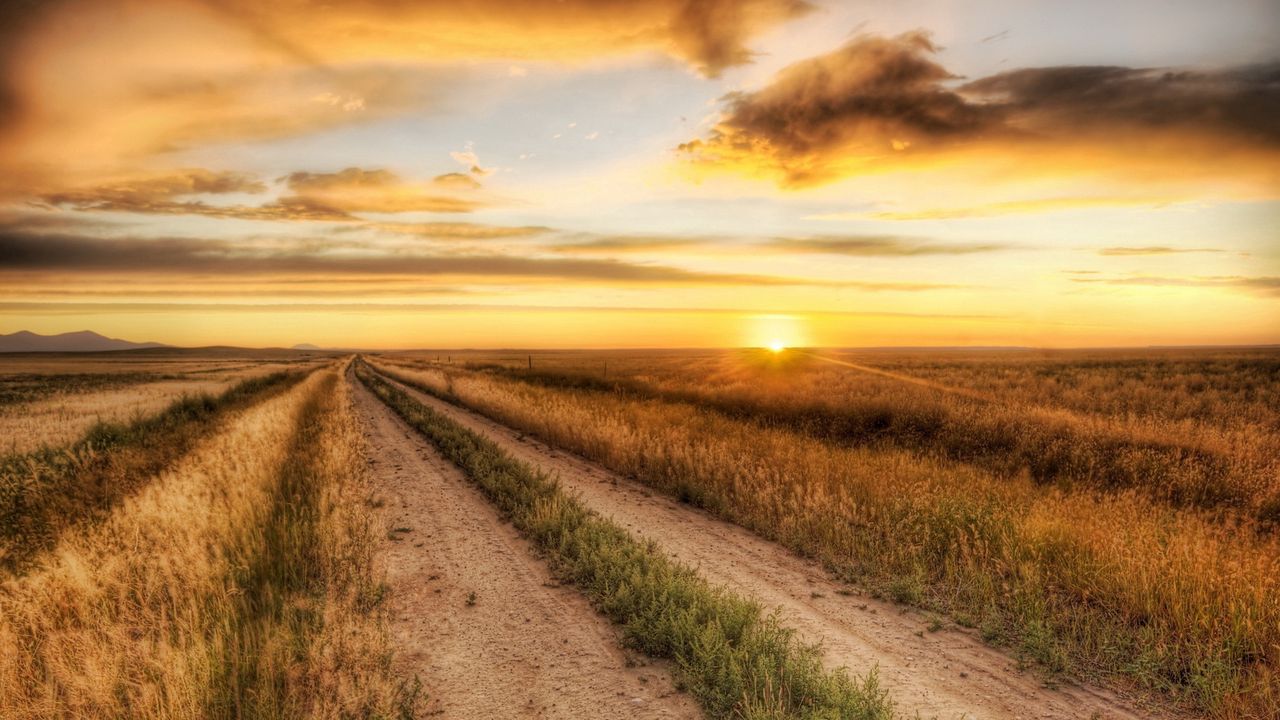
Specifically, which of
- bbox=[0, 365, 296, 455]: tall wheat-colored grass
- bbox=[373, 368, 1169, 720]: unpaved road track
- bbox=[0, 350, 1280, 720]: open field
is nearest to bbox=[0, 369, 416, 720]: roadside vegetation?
bbox=[0, 350, 1280, 720]: open field

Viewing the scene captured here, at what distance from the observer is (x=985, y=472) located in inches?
423

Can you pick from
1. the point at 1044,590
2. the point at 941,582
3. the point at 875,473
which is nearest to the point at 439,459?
the point at 875,473

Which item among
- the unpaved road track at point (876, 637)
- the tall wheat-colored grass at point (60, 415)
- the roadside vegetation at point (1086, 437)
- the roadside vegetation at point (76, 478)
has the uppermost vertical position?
the roadside vegetation at point (1086, 437)

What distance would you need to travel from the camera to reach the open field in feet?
15.0

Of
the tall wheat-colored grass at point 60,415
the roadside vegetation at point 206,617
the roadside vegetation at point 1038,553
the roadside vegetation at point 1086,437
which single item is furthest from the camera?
the tall wheat-colored grass at point 60,415

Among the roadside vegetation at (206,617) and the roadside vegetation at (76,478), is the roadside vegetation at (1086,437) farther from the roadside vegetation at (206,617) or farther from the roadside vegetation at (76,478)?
the roadside vegetation at (76,478)

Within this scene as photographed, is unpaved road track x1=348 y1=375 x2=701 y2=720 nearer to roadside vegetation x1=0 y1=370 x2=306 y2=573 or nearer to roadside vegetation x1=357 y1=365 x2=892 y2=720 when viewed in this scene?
roadside vegetation x1=357 y1=365 x2=892 y2=720

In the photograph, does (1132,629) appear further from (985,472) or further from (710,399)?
(710,399)

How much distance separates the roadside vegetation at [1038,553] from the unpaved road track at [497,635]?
3596 millimetres

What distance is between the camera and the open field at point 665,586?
456 centimetres

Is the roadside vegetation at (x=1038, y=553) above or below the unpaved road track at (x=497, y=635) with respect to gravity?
above

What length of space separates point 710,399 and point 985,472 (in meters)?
12.4

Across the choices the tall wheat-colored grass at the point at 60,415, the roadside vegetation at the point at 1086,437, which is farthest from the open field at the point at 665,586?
the tall wheat-colored grass at the point at 60,415

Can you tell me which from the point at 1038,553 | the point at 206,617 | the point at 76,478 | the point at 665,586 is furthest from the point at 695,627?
the point at 76,478
